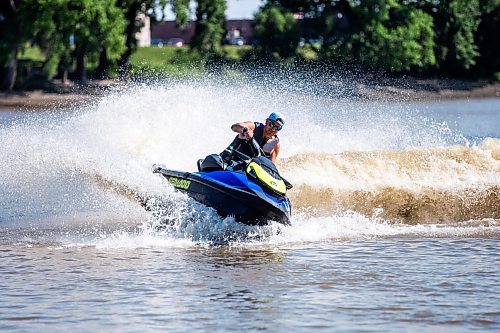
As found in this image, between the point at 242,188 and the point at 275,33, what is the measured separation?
49286mm

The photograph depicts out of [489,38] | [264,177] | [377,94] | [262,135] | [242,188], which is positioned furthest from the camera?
[489,38]

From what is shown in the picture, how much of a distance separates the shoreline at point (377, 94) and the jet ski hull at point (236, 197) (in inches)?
1467

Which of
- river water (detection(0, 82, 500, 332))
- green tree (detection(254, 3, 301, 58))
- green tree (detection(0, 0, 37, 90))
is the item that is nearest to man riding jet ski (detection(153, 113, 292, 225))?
river water (detection(0, 82, 500, 332))

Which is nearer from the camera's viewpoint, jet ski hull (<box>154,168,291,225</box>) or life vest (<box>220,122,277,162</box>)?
jet ski hull (<box>154,168,291,225</box>)

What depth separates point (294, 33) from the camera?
203 feet

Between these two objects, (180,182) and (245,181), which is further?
(180,182)

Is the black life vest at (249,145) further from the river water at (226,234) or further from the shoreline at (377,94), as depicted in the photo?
the shoreline at (377,94)

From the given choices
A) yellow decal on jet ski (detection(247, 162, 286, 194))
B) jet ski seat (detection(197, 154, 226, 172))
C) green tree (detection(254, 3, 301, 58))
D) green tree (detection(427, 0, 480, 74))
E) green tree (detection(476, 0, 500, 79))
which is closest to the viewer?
yellow decal on jet ski (detection(247, 162, 286, 194))

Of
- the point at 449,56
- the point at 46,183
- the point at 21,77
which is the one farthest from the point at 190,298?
the point at 449,56

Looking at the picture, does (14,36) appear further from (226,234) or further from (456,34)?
(226,234)

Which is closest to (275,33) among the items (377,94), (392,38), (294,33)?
(294,33)

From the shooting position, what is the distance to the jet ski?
12.9 m

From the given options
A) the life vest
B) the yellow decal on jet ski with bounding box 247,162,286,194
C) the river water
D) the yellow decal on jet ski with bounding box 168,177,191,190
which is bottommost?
the river water

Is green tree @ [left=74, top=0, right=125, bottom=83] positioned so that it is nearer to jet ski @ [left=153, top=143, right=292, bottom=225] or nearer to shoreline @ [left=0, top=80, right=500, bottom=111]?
shoreline @ [left=0, top=80, right=500, bottom=111]
